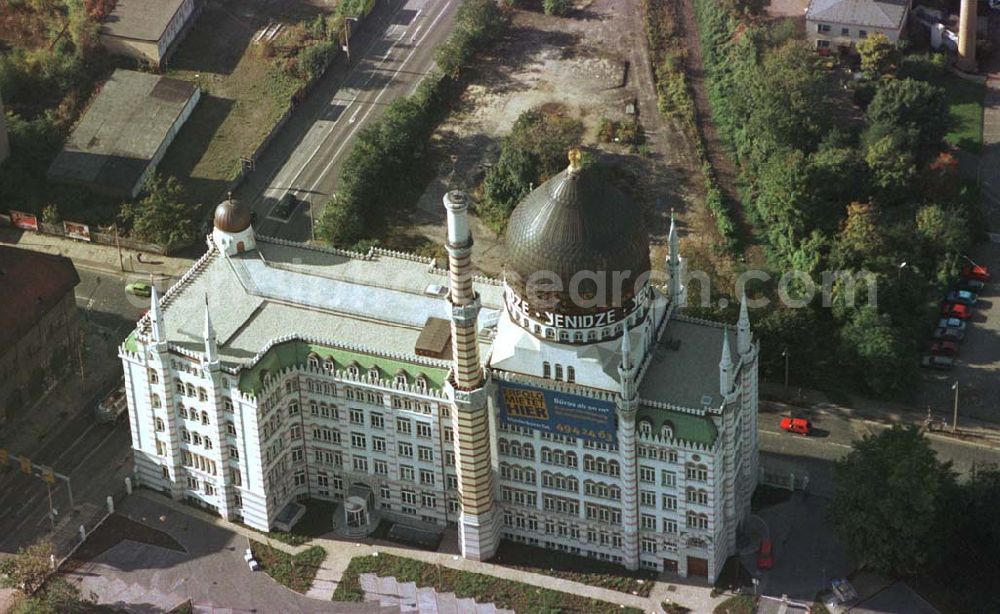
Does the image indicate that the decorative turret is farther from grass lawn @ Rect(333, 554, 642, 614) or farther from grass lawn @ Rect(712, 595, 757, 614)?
grass lawn @ Rect(712, 595, 757, 614)

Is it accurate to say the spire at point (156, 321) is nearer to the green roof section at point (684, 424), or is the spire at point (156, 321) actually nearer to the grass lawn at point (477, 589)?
the grass lawn at point (477, 589)

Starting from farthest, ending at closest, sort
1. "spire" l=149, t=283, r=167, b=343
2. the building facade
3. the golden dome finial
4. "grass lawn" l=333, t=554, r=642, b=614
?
1. "spire" l=149, t=283, r=167, b=343
2. "grass lawn" l=333, t=554, r=642, b=614
3. the building facade
4. the golden dome finial

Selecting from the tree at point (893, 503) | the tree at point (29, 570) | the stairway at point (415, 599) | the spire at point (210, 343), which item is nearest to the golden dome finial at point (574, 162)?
the spire at point (210, 343)

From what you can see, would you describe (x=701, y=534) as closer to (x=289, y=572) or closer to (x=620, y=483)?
(x=620, y=483)

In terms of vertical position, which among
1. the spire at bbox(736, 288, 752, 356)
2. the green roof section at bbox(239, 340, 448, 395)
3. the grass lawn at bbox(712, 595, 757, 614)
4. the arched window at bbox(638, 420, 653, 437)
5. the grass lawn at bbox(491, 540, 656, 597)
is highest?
the spire at bbox(736, 288, 752, 356)

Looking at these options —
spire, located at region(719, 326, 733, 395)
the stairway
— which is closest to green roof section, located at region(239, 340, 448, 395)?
the stairway

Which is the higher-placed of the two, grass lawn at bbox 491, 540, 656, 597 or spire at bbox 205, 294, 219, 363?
spire at bbox 205, 294, 219, 363
